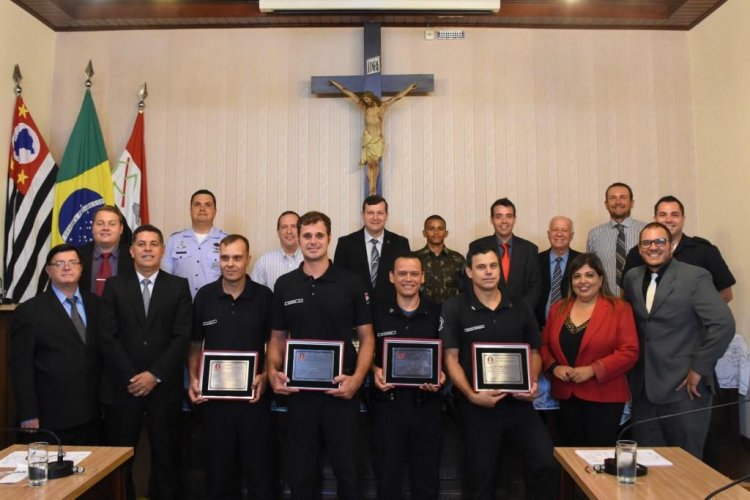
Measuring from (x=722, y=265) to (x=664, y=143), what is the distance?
1.94m

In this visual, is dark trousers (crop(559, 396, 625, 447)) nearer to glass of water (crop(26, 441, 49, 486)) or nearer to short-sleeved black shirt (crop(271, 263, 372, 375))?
short-sleeved black shirt (crop(271, 263, 372, 375))

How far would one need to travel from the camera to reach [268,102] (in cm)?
585

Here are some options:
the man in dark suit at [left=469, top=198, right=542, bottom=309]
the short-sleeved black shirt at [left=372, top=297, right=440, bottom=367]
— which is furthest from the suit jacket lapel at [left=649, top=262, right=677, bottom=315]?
the short-sleeved black shirt at [left=372, top=297, right=440, bottom=367]

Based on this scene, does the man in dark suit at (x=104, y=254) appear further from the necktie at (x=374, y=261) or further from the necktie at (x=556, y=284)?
the necktie at (x=556, y=284)

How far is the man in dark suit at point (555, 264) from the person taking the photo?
14.0 feet

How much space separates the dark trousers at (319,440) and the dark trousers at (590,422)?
1176 mm

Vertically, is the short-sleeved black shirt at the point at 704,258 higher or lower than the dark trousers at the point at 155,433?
higher

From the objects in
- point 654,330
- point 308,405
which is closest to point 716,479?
point 654,330

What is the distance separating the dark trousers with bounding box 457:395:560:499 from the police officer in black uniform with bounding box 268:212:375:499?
59 centimetres

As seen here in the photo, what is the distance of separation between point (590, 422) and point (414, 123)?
338 cm

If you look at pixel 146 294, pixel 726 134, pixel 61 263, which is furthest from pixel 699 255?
pixel 61 263

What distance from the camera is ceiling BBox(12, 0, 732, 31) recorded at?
5.54 meters

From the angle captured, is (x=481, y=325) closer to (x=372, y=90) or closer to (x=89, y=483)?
(x=89, y=483)

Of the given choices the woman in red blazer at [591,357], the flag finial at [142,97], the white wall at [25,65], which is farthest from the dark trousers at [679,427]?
the white wall at [25,65]
